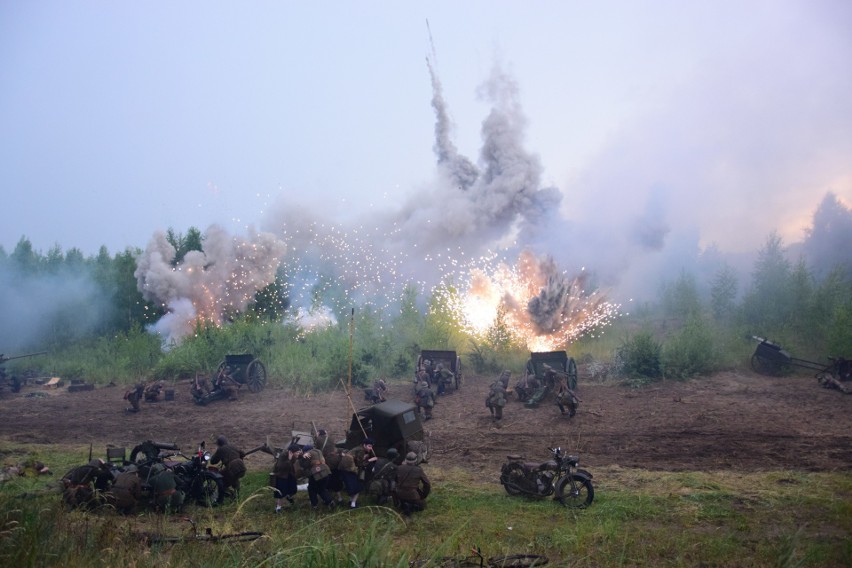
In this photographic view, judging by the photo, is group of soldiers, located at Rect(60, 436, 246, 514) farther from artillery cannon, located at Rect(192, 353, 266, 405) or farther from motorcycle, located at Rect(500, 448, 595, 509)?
artillery cannon, located at Rect(192, 353, 266, 405)

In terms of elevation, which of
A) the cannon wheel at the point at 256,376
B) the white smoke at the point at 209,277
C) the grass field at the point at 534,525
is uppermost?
the white smoke at the point at 209,277

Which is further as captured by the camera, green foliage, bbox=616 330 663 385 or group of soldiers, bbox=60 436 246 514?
green foliage, bbox=616 330 663 385

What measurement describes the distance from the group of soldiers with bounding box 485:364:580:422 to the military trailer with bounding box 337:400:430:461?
568cm

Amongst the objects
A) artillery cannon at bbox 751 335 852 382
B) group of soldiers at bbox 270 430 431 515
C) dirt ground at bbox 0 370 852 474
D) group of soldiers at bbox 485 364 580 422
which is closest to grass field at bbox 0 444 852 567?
group of soldiers at bbox 270 430 431 515

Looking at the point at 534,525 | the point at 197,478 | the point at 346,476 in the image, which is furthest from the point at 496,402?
the point at 197,478

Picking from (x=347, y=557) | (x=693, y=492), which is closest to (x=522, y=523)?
(x=693, y=492)

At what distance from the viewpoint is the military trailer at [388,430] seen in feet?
46.0

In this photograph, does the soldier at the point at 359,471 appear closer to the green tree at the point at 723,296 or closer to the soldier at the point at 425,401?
the soldier at the point at 425,401

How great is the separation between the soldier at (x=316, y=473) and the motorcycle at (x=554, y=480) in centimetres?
367

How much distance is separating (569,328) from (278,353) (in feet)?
48.8

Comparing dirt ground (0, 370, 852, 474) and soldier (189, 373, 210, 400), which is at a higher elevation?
soldier (189, 373, 210, 400)

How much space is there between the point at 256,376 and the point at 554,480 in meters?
17.7

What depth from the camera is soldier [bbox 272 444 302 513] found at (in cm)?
1224

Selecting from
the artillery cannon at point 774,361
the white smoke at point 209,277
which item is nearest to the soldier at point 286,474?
the artillery cannon at point 774,361
